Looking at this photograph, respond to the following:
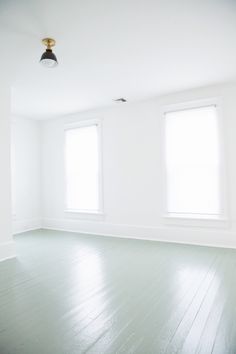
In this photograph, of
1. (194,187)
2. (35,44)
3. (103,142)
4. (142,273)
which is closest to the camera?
(35,44)

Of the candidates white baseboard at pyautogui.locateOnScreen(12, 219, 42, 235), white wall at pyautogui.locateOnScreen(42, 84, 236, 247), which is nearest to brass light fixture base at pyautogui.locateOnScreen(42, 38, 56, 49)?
white wall at pyautogui.locateOnScreen(42, 84, 236, 247)

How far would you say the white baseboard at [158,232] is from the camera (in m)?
4.05

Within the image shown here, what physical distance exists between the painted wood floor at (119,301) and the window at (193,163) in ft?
2.45

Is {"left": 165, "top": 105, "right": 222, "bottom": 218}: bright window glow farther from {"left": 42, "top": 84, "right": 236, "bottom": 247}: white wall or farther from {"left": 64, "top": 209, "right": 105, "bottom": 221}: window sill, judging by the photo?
{"left": 64, "top": 209, "right": 105, "bottom": 221}: window sill

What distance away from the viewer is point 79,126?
18.5 feet

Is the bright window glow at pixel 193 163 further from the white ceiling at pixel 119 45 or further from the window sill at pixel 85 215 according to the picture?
the window sill at pixel 85 215

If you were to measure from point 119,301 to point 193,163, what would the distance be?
2.79 metres

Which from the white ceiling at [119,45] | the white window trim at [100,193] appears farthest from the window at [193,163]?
the white window trim at [100,193]

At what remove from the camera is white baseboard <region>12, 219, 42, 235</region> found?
561 cm

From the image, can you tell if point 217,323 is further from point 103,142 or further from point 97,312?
point 103,142

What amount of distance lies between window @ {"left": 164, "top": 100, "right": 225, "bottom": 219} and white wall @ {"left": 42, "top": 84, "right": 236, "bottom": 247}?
0.56 feet

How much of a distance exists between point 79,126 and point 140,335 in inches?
181

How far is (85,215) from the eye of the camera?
18.0ft

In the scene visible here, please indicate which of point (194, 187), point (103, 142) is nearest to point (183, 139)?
point (194, 187)
